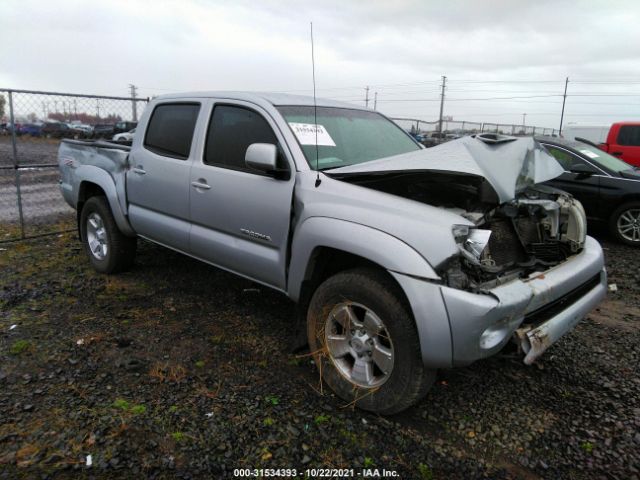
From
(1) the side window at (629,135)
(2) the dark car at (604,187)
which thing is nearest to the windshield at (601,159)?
(2) the dark car at (604,187)

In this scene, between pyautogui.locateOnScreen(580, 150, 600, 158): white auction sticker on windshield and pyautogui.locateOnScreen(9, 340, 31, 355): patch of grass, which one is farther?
pyautogui.locateOnScreen(580, 150, 600, 158): white auction sticker on windshield

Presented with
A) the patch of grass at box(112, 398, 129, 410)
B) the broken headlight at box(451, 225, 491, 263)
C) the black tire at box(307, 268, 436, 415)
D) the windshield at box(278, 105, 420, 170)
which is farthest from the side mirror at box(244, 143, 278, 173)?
the patch of grass at box(112, 398, 129, 410)

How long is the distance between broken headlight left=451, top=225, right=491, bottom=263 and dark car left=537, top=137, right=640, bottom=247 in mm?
5310

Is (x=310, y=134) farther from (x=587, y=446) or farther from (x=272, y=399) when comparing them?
(x=587, y=446)

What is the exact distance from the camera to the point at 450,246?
2.43 m

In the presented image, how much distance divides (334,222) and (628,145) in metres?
10.6

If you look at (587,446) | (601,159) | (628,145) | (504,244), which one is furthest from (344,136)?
(628,145)

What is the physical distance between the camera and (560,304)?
2.99 metres

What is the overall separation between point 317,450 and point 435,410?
849 millimetres

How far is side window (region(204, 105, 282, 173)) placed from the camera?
354 centimetres

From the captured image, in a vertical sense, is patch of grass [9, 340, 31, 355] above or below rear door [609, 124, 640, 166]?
below

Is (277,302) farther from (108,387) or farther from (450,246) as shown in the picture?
(450,246)

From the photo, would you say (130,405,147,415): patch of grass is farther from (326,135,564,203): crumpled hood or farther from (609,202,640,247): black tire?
(609,202,640,247): black tire

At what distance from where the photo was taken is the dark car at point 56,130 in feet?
26.8
